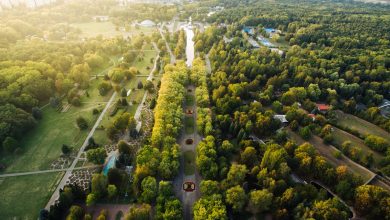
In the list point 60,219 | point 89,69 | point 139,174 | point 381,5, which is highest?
point 381,5

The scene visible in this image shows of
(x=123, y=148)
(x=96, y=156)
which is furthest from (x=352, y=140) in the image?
(x=96, y=156)

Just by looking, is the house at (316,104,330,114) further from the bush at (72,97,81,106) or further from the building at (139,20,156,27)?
the building at (139,20,156,27)

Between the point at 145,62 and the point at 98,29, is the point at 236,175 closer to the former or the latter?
the point at 145,62

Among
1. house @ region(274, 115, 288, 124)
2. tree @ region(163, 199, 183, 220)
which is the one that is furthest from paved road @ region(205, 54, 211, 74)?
tree @ region(163, 199, 183, 220)

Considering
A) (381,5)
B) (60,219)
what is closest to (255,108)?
(60,219)

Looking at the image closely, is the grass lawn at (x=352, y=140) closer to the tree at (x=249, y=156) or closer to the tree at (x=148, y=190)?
the tree at (x=249, y=156)

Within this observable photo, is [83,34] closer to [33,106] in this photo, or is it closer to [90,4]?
[90,4]
